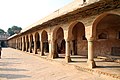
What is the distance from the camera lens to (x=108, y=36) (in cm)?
1392

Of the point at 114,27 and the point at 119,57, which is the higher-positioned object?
the point at 114,27

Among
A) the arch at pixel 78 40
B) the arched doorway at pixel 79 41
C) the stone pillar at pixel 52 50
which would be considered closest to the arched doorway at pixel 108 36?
the arched doorway at pixel 79 41

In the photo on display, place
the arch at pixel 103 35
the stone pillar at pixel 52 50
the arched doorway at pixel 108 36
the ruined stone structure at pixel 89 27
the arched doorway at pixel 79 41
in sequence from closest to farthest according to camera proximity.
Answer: the ruined stone structure at pixel 89 27 → the arched doorway at pixel 108 36 → the arch at pixel 103 35 → the stone pillar at pixel 52 50 → the arched doorway at pixel 79 41

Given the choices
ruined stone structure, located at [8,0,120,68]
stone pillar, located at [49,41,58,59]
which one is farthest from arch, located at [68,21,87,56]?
stone pillar, located at [49,41,58,59]

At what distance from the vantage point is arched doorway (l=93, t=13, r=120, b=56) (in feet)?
43.1

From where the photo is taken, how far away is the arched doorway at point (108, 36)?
43.1ft

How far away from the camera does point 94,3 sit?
8469 millimetres

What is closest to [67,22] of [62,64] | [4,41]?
[62,64]

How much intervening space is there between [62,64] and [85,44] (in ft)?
17.8

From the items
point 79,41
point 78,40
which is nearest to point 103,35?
point 79,41

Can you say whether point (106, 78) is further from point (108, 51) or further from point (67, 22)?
point (108, 51)

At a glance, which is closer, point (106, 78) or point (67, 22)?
point (106, 78)

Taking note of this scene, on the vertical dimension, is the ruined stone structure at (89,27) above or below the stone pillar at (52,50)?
above

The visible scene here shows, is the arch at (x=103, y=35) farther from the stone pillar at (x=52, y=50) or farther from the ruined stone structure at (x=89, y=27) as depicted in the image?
the stone pillar at (x=52, y=50)
